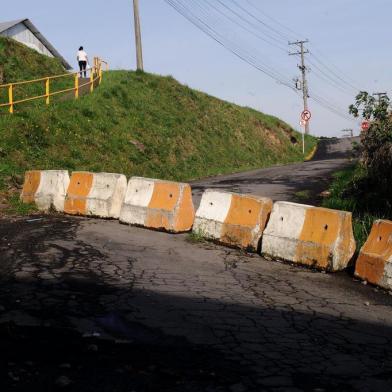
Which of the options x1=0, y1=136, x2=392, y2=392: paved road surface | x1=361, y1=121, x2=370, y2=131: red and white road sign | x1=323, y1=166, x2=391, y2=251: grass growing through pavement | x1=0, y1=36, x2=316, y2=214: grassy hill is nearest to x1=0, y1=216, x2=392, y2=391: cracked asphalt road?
x1=0, y1=136, x2=392, y2=392: paved road surface

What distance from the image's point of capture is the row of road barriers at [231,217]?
6.77m

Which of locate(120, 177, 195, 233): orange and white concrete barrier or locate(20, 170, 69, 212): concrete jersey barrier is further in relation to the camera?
locate(20, 170, 69, 212): concrete jersey barrier

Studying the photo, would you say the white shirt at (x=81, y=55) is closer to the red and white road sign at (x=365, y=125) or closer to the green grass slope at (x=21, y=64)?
the green grass slope at (x=21, y=64)

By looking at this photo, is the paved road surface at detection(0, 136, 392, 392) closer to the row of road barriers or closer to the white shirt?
the row of road barriers

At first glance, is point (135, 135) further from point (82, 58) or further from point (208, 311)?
point (208, 311)

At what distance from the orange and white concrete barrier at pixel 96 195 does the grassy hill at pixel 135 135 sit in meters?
2.30

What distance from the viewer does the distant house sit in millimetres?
46688

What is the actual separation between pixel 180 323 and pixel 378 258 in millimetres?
3015

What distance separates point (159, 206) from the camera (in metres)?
8.95

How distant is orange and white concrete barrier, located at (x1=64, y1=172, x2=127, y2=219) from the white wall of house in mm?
40157

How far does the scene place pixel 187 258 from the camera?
7023 millimetres

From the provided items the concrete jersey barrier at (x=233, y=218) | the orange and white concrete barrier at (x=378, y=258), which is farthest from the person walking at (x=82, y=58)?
the orange and white concrete barrier at (x=378, y=258)

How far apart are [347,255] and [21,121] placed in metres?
12.7

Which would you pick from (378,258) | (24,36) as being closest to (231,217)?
(378,258)
